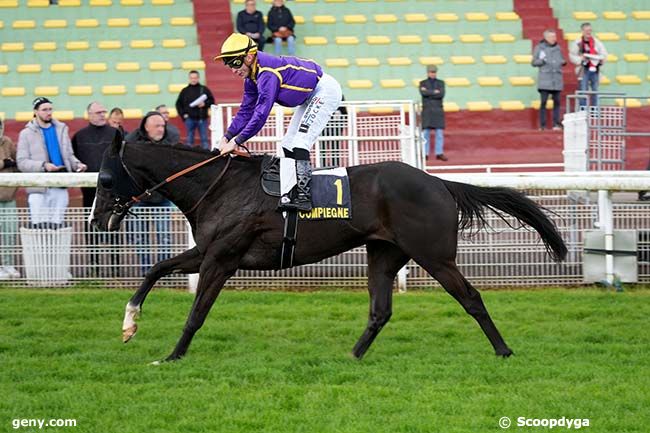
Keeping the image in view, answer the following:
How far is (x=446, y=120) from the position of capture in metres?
18.7

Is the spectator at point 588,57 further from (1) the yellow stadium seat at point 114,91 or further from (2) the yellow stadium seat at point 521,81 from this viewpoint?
(1) the yellow stadium seat at point 114,91

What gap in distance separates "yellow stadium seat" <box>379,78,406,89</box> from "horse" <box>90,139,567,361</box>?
11383mm

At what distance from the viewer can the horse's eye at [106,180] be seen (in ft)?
24.3

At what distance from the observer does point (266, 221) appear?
7.32 metres

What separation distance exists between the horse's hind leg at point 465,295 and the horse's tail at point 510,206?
40 centimetres

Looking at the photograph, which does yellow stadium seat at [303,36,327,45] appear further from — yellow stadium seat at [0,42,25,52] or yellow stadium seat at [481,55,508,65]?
yellow stadium seat at [0,42,25,52]

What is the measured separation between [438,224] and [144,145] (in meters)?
2.16

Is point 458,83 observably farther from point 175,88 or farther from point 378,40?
point 175,88

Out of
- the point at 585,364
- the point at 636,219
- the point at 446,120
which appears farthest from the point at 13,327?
the point at 446,120

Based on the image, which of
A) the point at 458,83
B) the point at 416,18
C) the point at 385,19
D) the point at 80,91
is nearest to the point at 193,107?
the point at 80,91

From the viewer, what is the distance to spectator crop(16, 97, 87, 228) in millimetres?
10594

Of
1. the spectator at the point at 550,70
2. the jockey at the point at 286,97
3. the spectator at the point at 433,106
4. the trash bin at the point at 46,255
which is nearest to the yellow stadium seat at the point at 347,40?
the spectator at the point at 433,106

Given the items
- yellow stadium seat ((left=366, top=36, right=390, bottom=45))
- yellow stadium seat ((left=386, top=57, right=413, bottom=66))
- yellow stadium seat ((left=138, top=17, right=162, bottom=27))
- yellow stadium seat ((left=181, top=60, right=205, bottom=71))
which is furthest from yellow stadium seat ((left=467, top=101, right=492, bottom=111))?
yellow stadium seat ((left=138, top=17, right=162, bottom=27))

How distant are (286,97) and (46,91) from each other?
1235 cm
